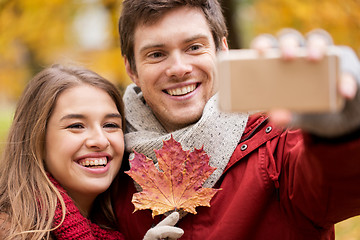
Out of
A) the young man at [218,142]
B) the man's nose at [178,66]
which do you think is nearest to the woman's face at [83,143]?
the young man at [218,142]

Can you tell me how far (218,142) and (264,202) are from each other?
0.35 metres

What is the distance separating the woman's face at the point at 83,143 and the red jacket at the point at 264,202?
26cm

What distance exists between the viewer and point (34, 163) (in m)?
2.31

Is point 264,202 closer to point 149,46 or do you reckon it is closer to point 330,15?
point 149,46

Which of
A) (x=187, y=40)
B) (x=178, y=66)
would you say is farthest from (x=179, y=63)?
(x=187, y=40)

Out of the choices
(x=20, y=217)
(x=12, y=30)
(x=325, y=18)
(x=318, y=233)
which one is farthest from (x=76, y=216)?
(x=12, y=30)

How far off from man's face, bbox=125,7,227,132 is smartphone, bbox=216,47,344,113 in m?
1.15

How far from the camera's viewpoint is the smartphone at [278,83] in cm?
111

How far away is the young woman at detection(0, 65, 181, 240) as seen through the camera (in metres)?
2.13

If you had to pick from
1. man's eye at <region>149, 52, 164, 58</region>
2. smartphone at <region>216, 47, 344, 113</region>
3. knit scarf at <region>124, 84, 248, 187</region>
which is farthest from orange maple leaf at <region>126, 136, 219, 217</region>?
smartphone at <region>216, 47, 344, 113</region>

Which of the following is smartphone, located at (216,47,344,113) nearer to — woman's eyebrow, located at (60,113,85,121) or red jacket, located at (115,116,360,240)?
red jacket, located at (115,116,360,240)

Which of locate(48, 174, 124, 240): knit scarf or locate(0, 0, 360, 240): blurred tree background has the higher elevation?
locate(0, 0, 360, 240): blurred tree background

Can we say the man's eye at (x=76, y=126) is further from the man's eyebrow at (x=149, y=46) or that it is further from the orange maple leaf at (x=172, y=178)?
the man's eyebrow at (x=149, y=46)

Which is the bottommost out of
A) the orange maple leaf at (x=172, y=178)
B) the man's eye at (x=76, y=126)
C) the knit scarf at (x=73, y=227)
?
the knit scarf at (x=73, y=227)
